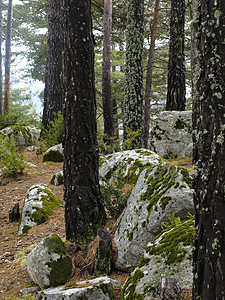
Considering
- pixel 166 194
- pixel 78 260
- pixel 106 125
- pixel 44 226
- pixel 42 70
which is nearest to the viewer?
pixel 166 194

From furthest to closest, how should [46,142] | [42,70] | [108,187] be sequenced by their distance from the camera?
[42,70] < [46,142] < [108,187]

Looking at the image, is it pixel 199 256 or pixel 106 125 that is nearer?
pixel 199 256

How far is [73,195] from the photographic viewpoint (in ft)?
14.4

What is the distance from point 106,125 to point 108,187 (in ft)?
23.3

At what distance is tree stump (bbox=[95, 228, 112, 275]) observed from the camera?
3.66 metres

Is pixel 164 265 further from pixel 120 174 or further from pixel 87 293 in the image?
pixel 120 174

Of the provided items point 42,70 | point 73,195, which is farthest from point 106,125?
point 42,70

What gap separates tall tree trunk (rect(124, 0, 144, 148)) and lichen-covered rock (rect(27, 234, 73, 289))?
18.2ft

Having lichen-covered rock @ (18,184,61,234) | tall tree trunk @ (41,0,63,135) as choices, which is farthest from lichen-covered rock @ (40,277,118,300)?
tall tree trunk @ (41,0,63,135)

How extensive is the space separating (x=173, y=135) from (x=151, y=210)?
4935mm

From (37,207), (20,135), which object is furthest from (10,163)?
(20,135)

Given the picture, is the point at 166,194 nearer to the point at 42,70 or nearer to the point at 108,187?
the point at 108,187

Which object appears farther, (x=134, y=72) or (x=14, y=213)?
(x=134, y=72)

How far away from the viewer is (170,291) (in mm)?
2232
